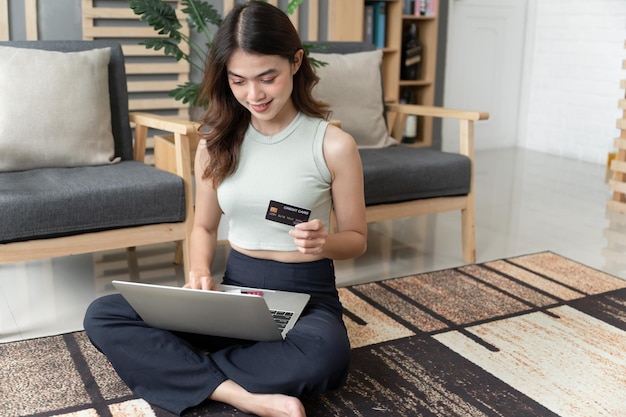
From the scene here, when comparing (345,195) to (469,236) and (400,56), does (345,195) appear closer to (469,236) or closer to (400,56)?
(469,236)

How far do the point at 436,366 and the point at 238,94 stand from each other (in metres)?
0.84

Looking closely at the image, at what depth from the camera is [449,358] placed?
182 cm

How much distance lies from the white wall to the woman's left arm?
3.66 metres

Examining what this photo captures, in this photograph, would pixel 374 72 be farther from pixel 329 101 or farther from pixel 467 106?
pixel 467 106

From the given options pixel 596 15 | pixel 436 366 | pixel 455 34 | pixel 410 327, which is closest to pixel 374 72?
pixel 410 327

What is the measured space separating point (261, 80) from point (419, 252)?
1.50 meters

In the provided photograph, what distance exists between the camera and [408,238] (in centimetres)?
298

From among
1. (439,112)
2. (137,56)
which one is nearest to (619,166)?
(439,112)

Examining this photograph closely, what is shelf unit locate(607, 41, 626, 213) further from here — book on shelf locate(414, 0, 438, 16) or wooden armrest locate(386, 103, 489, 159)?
book on shelf locate(414, 0, 438, 16)

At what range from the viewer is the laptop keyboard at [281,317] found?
1.52 meters

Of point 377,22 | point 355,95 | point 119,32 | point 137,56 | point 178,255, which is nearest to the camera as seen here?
point 178,255

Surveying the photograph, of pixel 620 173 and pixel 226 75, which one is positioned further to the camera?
pixel 620 173

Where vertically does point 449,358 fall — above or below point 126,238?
below

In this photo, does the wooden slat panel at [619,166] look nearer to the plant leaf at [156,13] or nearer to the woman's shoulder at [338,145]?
the plant leaf at [156,13]
